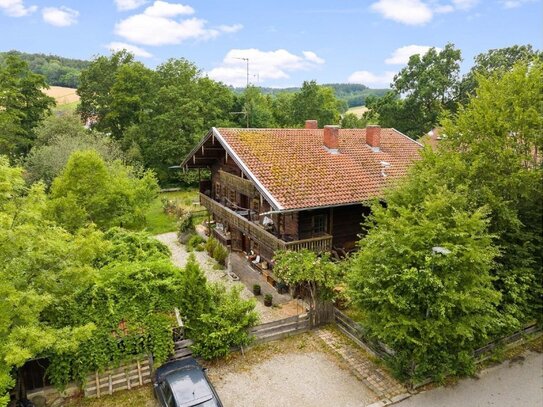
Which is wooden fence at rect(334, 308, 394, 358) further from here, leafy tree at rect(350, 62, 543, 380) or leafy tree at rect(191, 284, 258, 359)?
leafy tree at rect(191, 284, 258, 359)

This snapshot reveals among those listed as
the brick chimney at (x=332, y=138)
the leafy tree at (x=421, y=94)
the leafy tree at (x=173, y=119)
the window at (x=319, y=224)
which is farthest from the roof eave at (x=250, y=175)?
the leafy tree at (x=421, y=94)

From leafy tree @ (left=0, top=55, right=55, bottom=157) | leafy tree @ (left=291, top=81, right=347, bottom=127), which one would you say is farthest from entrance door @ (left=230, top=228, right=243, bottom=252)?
leafy tree @ (left=291, top=81, right=347, bottom=127)

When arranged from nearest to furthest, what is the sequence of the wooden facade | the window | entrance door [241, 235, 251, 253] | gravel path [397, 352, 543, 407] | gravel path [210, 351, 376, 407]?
gravel path [210, 351, 376, 407]
gravel path [397, 352, 543, 407]
the wooden facade
the window
entrance door [241, 235, 251, 253]

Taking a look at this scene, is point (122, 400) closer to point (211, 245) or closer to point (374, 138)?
point (211, 245)

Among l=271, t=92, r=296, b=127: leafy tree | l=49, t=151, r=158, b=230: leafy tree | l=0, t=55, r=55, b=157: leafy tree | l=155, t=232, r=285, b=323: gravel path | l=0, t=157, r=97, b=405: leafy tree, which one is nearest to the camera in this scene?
l=0, t=157, r=97, b=405: leafy tree

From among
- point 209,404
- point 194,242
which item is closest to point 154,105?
A: point 194,242

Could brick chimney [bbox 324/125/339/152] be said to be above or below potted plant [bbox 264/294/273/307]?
above
